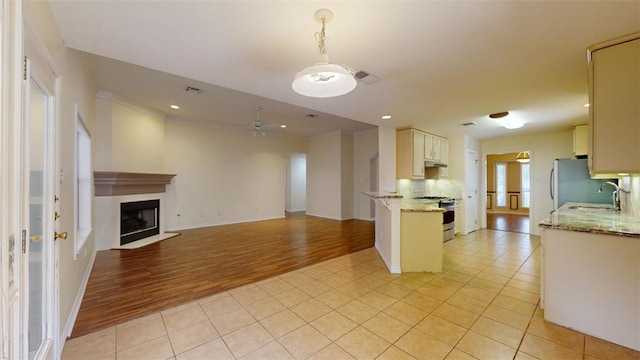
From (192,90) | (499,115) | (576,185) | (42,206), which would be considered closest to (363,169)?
(499,115)

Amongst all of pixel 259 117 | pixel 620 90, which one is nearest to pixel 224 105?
pixel 259 117

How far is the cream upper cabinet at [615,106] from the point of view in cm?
191

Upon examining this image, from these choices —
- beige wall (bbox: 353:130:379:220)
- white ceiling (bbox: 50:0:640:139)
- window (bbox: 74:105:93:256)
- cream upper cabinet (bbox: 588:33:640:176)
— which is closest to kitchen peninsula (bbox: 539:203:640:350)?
cream upper cabinet (bbox: 588:33:640:176)

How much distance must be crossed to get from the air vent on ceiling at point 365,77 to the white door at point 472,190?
14.7 ft

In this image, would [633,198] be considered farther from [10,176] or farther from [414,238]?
[10,176]

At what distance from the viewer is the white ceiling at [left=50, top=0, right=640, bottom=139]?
1652 millimetres

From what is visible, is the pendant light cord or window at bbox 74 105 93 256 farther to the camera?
window at bbox 74 105 93 256

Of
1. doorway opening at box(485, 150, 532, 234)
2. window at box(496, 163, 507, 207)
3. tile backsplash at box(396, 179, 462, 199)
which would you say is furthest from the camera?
window at box(496, 163, 507, 207)

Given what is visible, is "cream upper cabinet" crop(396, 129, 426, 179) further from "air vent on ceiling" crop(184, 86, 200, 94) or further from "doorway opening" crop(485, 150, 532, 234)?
"doorway opening" crop(485, 150, 532, 234)

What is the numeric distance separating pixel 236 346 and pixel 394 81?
9.56 ft

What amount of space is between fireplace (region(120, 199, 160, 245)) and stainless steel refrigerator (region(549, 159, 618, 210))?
8243 millimetres

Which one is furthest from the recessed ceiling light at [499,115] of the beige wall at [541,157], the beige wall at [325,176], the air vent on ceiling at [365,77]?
the beige wall at [325,176]

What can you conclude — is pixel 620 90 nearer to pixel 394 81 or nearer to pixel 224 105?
pixel 394 81

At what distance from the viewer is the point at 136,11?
1.67 m
